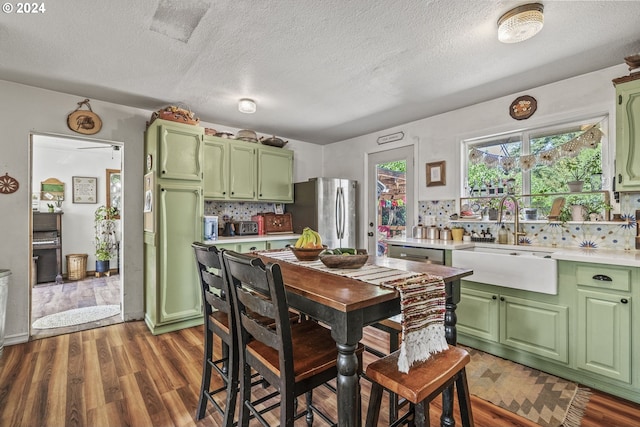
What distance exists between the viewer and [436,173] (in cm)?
354

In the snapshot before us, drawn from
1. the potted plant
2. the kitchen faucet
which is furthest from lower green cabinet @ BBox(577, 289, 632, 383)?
the potted plant

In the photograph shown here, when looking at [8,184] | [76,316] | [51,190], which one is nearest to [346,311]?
[8,184]

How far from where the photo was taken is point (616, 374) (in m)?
1.94

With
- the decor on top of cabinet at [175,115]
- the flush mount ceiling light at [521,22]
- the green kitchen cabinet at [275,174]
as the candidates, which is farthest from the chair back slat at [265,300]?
the green kitchen cabinet at [275,174]

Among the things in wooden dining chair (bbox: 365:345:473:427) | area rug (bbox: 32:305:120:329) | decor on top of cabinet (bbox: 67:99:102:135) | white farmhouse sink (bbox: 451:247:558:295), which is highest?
decor on top of cabinet (bbox: 67:99:102:135)

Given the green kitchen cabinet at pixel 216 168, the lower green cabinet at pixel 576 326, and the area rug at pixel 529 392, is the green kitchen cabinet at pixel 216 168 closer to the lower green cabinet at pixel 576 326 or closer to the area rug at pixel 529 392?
the lower green cabinet at pixel 576 326

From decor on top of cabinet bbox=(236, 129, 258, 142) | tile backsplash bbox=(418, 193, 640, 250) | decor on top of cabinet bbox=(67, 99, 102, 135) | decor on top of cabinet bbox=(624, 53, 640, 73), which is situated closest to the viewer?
decor on top of cabinet bbox=(624, 53, 640, 73)

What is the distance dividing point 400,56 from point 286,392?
2264 mm

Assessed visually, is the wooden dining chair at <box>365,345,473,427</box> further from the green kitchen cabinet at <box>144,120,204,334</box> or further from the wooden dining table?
the green kitchen cabinet at <box>144,120,204,334</box>

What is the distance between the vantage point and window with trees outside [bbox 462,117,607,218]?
257 centimetres

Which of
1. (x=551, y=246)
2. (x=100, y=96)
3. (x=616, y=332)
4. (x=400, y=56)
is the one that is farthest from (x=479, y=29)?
(x=100, y=96)

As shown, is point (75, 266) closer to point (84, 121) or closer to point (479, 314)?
point (84, 121)

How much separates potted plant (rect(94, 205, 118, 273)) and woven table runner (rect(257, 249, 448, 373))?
5795 millimetres

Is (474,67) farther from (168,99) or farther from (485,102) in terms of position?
(168,99)
